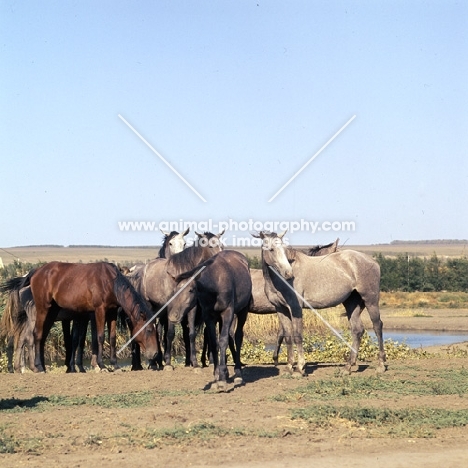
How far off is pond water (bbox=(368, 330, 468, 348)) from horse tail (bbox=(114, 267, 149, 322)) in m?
14.2

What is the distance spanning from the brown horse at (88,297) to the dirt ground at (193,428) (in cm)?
140

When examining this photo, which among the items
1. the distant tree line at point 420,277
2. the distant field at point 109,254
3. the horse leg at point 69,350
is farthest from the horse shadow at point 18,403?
the distant field at point 109,254

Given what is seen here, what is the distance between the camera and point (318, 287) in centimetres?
1441

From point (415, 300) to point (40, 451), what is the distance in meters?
37.7

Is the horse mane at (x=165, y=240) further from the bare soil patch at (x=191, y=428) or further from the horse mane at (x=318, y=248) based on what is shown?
the bare soil patch at (x=191, y=428)

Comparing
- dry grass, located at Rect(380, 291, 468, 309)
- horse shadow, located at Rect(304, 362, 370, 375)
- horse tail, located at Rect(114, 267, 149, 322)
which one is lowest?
dry grass, located at Rect(380, 291, 468, 309)

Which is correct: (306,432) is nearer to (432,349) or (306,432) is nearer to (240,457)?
(240,457)

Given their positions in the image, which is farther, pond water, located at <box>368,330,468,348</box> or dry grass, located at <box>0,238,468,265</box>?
dry grass, located at <box>0,238,468,265</box>

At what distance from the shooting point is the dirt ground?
807cm

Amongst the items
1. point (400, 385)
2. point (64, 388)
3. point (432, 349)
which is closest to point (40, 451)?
point (64, 388)

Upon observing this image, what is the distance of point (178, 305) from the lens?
602 inches

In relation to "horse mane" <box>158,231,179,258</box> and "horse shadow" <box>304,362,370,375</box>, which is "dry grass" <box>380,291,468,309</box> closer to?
"horse mane" <box>158,231,179,258</box>

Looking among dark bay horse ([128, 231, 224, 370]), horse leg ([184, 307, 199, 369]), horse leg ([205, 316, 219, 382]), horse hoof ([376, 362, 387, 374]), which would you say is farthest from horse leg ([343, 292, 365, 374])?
horse leg ([205, 316, 219, 382])

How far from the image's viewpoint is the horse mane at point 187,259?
48.4 ft
